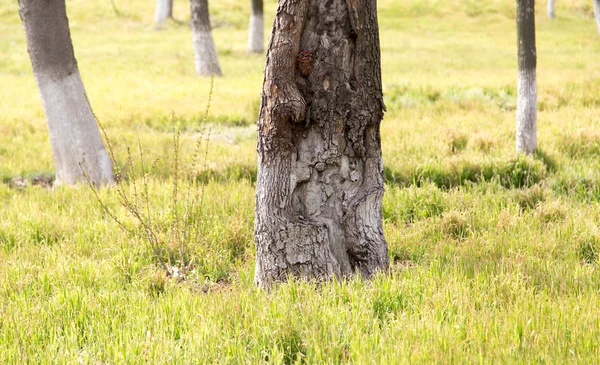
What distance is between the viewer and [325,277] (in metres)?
4.20

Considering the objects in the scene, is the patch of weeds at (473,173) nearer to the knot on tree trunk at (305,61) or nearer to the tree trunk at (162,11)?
the knot on tree trunk at (305,61)

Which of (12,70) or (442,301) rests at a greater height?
(12,70)

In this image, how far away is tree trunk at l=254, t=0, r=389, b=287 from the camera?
13.7 feet

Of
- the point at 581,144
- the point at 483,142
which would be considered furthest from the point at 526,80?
the point at 581,144

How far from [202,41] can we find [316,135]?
14.3 m

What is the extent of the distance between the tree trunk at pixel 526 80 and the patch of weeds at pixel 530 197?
188 cm

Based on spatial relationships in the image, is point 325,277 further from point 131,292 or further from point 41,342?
point 41,342

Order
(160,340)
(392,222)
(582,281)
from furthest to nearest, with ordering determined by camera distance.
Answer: (392,222)
(582,281)
(160,340)

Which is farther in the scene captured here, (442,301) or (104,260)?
(104,260)

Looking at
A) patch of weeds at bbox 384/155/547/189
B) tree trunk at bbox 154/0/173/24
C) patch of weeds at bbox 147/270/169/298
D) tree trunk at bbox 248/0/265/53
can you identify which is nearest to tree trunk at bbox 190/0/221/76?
tree trunk at bbox 248/0/265/53

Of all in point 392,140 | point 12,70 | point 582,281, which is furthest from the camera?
point 12,70

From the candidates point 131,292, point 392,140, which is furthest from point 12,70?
point 131,292

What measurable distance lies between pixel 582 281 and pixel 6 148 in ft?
27.3

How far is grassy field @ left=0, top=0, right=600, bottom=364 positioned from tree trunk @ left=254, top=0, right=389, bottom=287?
11.1 inches
